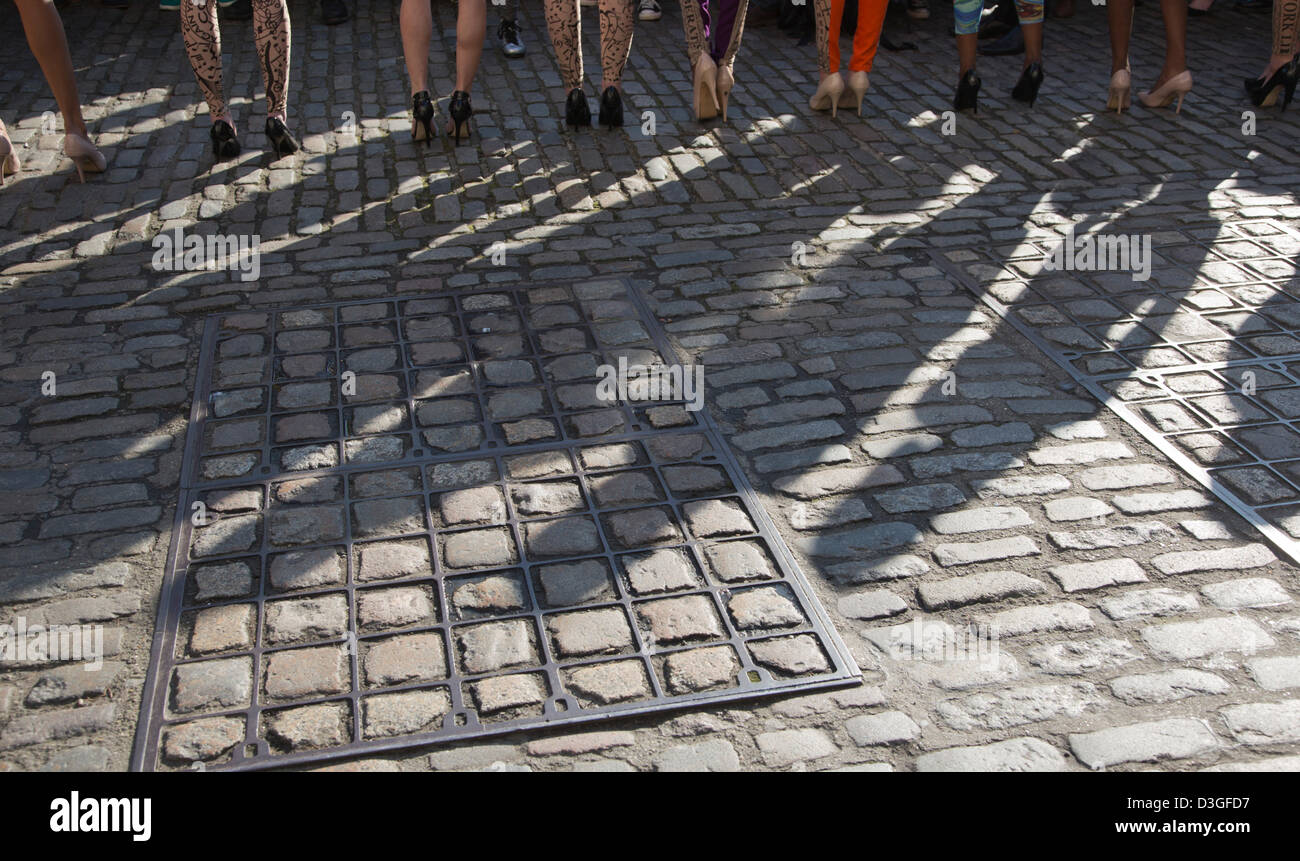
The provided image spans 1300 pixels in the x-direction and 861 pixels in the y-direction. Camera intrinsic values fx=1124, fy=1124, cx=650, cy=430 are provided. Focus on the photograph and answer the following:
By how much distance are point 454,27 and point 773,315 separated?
5092mm

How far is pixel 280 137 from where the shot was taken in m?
6.16

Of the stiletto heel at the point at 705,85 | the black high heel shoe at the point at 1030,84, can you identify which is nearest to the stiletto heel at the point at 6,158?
the stiletto heel at the point at 705,85

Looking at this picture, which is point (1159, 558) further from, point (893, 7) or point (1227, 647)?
point (893, 7)

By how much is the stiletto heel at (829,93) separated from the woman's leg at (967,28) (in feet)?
2.54

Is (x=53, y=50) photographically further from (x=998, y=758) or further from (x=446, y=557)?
(x=998, y=758)

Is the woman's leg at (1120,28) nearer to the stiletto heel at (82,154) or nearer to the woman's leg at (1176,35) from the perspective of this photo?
the woman's leg at (1176,35)

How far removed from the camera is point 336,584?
312cm

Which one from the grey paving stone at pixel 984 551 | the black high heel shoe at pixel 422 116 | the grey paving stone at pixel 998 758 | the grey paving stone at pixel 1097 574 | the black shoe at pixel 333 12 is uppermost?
the black shoe at pixel 333 12

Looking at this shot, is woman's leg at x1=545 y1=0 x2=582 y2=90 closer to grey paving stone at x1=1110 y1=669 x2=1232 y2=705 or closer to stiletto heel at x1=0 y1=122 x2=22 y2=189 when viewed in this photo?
stiletto heel at x1=0 y1=122 x2=22 y2=189

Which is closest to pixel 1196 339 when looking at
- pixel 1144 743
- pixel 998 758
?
pixel 1144 743

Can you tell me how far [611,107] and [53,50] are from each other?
2.93 metres

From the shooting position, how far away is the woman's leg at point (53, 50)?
5.59m

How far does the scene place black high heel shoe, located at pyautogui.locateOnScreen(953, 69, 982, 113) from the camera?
693cm

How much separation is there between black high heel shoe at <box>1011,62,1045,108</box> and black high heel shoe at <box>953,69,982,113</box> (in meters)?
0.31
